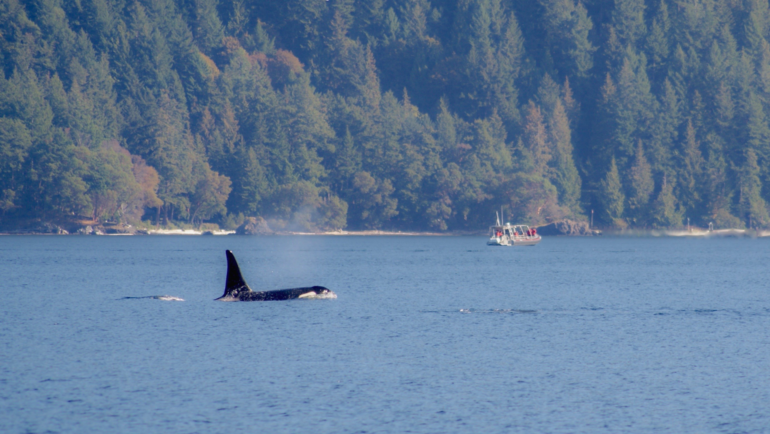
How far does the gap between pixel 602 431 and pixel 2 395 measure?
18445 mm

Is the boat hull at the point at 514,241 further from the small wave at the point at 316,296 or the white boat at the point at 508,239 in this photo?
the small wave at the point at 316,296

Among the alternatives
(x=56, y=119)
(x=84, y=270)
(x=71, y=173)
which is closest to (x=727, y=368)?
(x=84, y=270)

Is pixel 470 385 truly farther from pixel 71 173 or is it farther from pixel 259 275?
pixel 71 173

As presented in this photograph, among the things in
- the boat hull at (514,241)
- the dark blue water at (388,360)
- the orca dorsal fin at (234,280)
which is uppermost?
the boat hull at (514,241)

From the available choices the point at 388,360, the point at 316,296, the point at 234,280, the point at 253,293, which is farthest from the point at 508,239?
the point at 388,360

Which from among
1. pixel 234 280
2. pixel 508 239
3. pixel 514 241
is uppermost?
pixel 508 239

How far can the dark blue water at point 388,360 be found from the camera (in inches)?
1112

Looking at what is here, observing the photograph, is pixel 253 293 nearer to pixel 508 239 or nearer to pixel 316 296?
pixel 316 296

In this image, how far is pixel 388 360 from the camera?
1473 inches

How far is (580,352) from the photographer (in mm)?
39906

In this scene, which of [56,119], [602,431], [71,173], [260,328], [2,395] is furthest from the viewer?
[56,119]

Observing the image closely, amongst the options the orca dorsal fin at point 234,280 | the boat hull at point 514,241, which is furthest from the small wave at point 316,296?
the boat hull at point 514,241

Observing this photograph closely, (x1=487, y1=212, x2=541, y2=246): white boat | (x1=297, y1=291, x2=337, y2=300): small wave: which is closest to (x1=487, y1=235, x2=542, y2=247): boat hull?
(x1=487, y1=212, x2=541, y2=246): white boat

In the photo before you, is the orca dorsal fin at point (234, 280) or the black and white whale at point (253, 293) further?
the black and white whale at point (253, 293)
